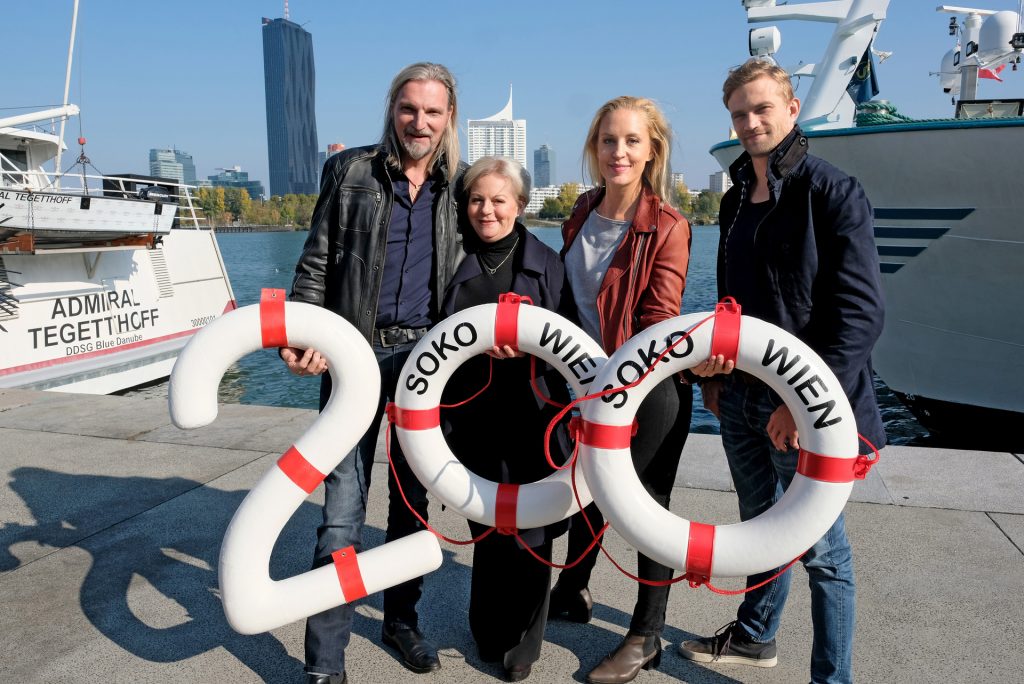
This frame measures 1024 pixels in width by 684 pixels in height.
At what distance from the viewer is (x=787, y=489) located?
1975 mm

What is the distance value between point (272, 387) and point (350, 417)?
11694 millimetres

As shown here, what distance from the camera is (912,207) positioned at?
6770 mm

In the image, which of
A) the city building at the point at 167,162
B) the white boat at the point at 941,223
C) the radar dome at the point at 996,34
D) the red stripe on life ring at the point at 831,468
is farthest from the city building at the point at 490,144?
the city building at the point at 167,162

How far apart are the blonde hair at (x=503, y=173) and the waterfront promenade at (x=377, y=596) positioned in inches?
61.2

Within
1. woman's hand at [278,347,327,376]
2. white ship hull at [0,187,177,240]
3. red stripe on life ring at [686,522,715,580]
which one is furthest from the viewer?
white ship hull at [0,187,177,240]

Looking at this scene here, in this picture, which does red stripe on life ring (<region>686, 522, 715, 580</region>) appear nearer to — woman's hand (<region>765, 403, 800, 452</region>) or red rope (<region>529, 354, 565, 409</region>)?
woman's hand (<region>765, 403, 800, 452</region>)

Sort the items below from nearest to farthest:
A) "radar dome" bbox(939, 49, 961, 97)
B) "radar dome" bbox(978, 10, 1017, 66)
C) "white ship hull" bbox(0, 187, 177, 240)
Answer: "radar dome" bbox(978, 10, 1017, 66) < "white ship hull" bbox(0, 187, 177, 240) < "radar dome" bbox(939, 49, 961, 97)

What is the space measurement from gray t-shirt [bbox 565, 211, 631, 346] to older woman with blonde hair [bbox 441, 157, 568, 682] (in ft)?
0.22

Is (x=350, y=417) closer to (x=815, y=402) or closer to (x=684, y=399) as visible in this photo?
(x=684, y=399)

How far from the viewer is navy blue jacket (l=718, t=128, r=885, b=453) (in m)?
1.81

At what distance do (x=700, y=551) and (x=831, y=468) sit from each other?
42cm

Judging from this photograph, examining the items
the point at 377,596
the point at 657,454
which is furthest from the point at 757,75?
the point at 377,596

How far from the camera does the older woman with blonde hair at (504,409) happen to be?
2.25 m

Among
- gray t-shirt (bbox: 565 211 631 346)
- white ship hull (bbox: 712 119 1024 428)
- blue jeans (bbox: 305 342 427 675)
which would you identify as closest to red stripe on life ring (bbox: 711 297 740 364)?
gray t-shirt (bbox: 565 211 631 346)
